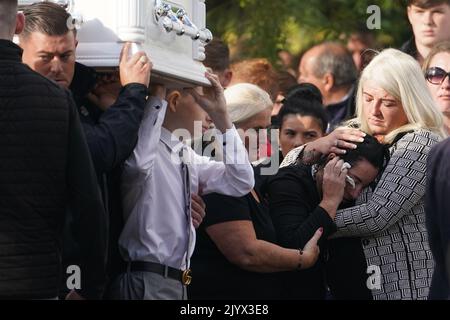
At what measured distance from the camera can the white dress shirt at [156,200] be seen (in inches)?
228

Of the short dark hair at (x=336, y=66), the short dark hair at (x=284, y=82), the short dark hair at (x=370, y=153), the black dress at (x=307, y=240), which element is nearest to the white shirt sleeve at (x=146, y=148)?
the black dress at (x=307, y=240)

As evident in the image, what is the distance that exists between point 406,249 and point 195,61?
1478 millimetres

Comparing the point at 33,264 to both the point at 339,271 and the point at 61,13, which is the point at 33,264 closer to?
the point at 61,13

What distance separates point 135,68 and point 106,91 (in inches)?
17.1

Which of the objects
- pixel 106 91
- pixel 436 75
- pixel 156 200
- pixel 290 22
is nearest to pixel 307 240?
pixel 156 200

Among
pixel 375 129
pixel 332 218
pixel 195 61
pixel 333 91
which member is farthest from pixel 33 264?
pixel 333 91

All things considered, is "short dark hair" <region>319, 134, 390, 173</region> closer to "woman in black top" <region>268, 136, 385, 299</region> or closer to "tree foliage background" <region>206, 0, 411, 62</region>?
"woman in black top" <region>268, 136, 385, 299</region>

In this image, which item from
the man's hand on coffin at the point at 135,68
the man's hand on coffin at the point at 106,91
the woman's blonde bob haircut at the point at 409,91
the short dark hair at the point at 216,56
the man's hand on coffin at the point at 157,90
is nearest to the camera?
the man's hand on coffin at the point at 135,68

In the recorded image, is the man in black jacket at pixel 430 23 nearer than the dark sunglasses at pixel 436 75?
No

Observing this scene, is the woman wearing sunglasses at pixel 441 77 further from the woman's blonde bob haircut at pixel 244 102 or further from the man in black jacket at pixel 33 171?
the man in black jacket at pixel 33 171

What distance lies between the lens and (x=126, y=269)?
582 centimetres

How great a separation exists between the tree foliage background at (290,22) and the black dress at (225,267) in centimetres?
491

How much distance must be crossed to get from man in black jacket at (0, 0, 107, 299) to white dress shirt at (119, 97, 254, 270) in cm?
62

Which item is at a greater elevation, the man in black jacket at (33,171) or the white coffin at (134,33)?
the white coffin at (134,33)
